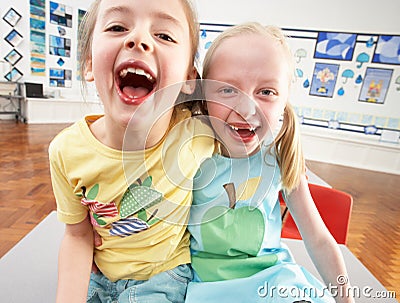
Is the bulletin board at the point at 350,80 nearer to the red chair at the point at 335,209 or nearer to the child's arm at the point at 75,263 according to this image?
the red chair at the point at 335,209

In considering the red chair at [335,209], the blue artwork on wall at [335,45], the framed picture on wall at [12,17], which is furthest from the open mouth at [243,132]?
the framed picture on wall at [12,17]

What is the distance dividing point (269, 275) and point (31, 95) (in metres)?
5.64

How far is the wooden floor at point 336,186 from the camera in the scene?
6.36 feet

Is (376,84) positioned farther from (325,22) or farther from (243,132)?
(243,132)

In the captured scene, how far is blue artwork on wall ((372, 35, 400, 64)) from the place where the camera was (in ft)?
15.0

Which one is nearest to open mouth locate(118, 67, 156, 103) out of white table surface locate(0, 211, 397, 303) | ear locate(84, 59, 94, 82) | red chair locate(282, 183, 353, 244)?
ear locate(84, 59, 94, 82)

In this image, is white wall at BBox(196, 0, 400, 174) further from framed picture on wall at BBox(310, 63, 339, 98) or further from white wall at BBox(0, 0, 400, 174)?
framed picture on wall at BBox(310, 63, 339, 98)

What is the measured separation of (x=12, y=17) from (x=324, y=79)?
5499 mm

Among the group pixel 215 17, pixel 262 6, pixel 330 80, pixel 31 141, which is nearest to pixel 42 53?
pixel 31 141

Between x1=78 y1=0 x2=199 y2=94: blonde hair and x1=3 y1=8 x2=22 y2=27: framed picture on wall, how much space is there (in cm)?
568

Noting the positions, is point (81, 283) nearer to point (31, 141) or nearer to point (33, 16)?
point (31, 141)

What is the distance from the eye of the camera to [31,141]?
3771 millimetres

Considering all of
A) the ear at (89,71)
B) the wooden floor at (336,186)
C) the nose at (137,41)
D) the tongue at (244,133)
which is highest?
the nose at (137,41)

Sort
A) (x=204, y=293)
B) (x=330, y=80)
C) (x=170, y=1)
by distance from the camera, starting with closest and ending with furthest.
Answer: (x=170, y=1)
(x=204, y=293)
(x=330, y=80)
